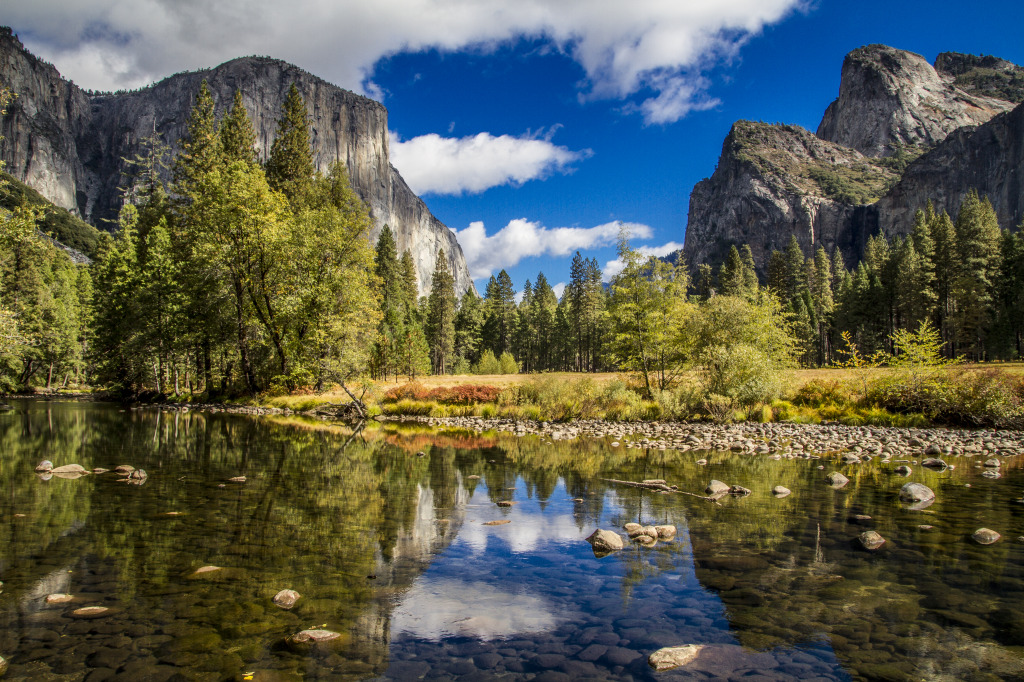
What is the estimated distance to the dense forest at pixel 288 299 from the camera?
28.0m

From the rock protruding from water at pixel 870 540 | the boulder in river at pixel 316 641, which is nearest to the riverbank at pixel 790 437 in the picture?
the rock protruding from water at pixel 870 540

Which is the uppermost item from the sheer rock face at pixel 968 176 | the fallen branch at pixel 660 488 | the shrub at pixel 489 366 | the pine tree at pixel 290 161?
the sheer rock face at pixel 968 176

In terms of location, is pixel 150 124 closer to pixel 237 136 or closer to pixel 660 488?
pixel 237 136

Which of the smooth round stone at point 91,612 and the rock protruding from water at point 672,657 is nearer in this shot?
the rock protruding from water at point 672,657

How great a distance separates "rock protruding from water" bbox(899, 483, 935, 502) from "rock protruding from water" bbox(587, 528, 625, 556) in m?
6.55

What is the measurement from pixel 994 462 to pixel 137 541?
64.5 feet

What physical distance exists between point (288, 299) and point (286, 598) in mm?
29728

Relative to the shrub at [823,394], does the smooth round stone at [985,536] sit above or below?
below

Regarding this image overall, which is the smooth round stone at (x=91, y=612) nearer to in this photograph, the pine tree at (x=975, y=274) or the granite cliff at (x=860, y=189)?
the pine tree at (x=975, y=274)

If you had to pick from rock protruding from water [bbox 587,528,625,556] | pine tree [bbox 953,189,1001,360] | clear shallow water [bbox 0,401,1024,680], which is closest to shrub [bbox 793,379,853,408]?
clear shallow water [bbox 0,401,1024,680]

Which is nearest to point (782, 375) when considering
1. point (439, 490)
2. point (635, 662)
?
point (439, 490)

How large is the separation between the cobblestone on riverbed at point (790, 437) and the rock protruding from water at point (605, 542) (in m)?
10.7

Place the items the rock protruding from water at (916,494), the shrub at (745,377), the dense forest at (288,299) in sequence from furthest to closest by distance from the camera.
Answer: the dense forest at (288,299), the shrub at (745,377), the rock protruding from water at (916,494)

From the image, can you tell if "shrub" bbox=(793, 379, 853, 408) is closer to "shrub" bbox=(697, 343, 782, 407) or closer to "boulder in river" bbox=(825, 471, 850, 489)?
"shrub" bbox=(697, 343, 782, 407)
